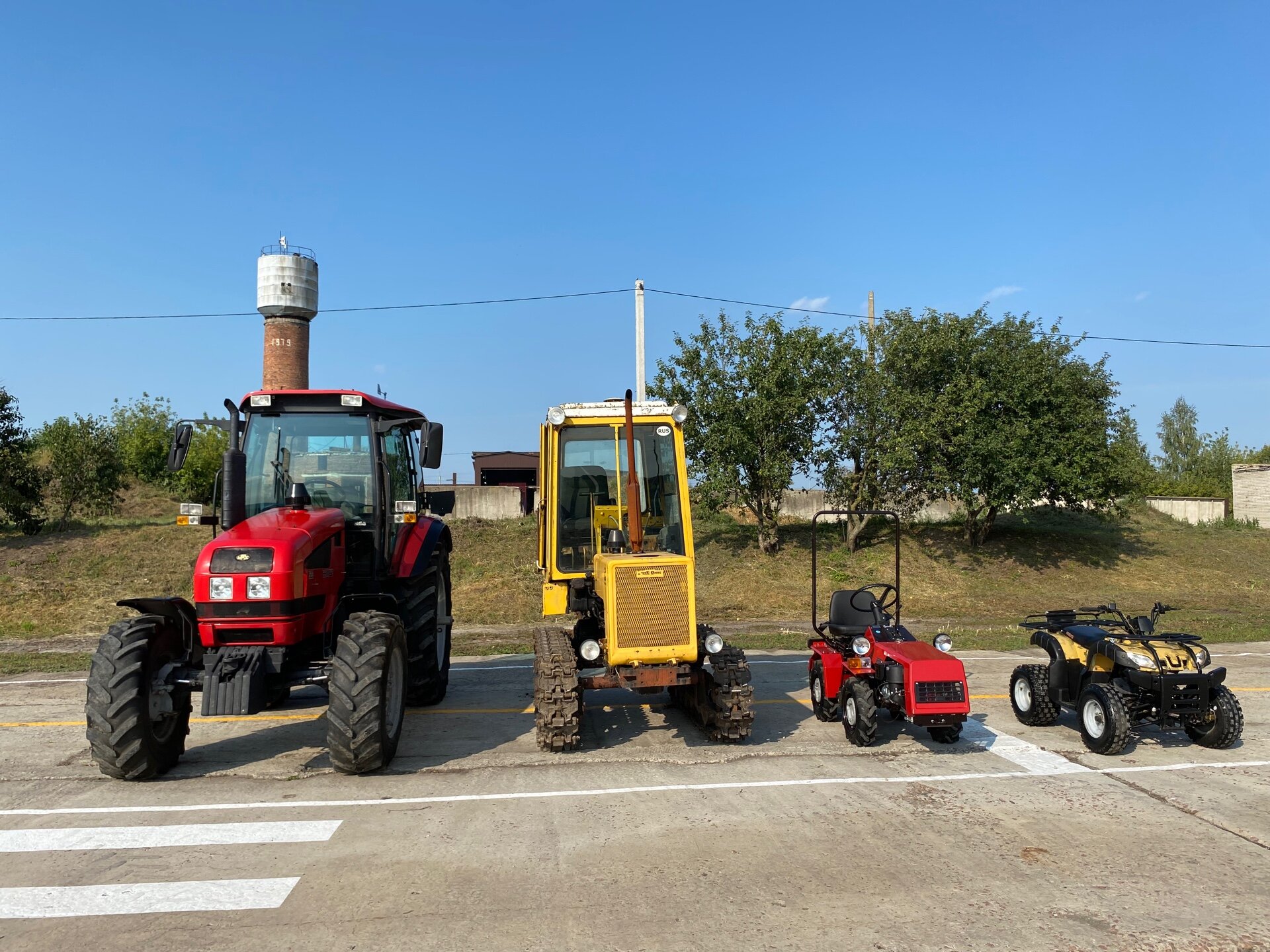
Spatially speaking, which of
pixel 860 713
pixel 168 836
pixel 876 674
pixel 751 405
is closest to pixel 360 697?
pixel 168 836

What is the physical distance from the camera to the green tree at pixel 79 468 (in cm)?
2278

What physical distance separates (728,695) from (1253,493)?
34.7 m

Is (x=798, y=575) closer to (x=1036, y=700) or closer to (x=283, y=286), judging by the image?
(x=1036, y=700)

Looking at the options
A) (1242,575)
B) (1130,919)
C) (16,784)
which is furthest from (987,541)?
(16,784)

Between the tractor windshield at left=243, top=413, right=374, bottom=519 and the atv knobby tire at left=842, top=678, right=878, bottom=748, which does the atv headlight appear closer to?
the atv knobby tire at left=842, top=678, right=878, bottom=748

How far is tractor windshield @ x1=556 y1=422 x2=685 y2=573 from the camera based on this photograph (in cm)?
812

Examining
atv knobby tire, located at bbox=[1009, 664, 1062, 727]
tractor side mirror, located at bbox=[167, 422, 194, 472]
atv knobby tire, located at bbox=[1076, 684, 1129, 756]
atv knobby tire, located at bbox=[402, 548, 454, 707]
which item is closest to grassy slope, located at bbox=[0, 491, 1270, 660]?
atv knobby tire, located at bbox=[402, 548, 454, 707]

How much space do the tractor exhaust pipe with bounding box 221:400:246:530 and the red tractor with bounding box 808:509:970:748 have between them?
15.3 ft

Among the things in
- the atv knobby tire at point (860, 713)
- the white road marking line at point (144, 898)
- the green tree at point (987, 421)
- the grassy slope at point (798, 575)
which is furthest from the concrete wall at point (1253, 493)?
the white road marking line at point (144, 898)

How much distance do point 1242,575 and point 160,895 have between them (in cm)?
2524

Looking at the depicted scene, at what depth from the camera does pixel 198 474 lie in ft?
90.5

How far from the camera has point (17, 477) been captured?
867 inches

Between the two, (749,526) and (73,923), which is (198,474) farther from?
(73,923)

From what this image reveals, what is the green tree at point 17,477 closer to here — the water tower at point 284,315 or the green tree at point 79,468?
the green tree at point 79,468
